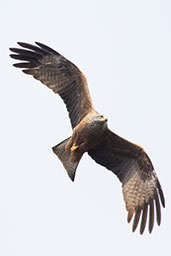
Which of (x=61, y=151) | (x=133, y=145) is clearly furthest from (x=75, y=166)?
(x=133, y=145)

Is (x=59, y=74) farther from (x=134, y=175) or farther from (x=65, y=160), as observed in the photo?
(x=134, y=175)

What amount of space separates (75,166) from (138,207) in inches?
65.5

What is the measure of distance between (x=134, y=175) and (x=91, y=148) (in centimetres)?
131

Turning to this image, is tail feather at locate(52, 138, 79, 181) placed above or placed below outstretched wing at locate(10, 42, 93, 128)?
below

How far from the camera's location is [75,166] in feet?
45.4

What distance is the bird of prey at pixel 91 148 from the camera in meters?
13.8

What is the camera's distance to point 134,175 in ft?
47.4

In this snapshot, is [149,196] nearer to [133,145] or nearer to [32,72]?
[133,145]

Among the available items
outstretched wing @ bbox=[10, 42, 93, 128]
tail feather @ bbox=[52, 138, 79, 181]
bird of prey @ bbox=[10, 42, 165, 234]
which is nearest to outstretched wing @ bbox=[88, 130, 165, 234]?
bird of prey @ bbox=[10, 42, 165, 234]

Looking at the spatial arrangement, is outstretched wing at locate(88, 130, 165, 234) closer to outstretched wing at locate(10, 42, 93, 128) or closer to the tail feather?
the tail feather

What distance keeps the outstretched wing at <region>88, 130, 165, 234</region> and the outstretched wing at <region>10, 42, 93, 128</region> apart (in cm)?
98

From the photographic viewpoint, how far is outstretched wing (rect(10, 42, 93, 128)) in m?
13.9

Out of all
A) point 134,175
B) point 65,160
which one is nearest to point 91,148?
point 65,160

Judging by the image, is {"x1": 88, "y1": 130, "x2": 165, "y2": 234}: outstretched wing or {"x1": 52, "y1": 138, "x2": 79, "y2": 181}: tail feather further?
{"x1": 88, "y1": 130, "x2": 165, "y2": 234}: outstretched wing
